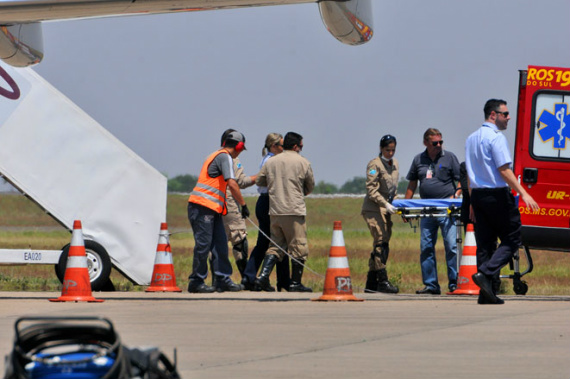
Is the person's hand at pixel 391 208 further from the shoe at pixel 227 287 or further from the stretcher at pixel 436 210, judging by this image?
the shoe at pixel 227 287

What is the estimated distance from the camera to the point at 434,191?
14.3m

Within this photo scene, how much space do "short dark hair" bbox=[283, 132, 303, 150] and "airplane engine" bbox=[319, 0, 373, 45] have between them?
5992 millimetres

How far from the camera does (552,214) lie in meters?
13.4

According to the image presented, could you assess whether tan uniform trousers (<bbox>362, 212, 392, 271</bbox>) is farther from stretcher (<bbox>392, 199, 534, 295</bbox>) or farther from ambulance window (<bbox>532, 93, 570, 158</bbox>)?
ambulance window (<bbox>532, 93, 570, 158</bbox>)

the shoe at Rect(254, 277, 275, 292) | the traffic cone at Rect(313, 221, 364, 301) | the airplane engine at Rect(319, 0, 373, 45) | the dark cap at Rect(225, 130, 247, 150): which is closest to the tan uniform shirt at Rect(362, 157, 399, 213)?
the shoe at Rect(254, 277, 275, 292)

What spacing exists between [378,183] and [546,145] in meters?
2.07

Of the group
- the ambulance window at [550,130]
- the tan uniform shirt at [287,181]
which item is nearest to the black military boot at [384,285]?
the tan uniform shirt at [287,181]

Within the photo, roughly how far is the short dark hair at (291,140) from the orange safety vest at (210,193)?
77 centimetres

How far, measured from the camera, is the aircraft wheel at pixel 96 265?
14.4 meters

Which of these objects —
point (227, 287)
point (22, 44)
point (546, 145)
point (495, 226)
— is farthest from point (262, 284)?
point (22, 44)

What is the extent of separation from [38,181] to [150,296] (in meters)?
2.83

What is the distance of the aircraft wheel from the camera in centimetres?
1441

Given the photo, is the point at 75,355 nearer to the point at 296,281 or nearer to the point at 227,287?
the point at 227,287

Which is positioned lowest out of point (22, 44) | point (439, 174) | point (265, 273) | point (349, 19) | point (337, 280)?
point (265, 273)
